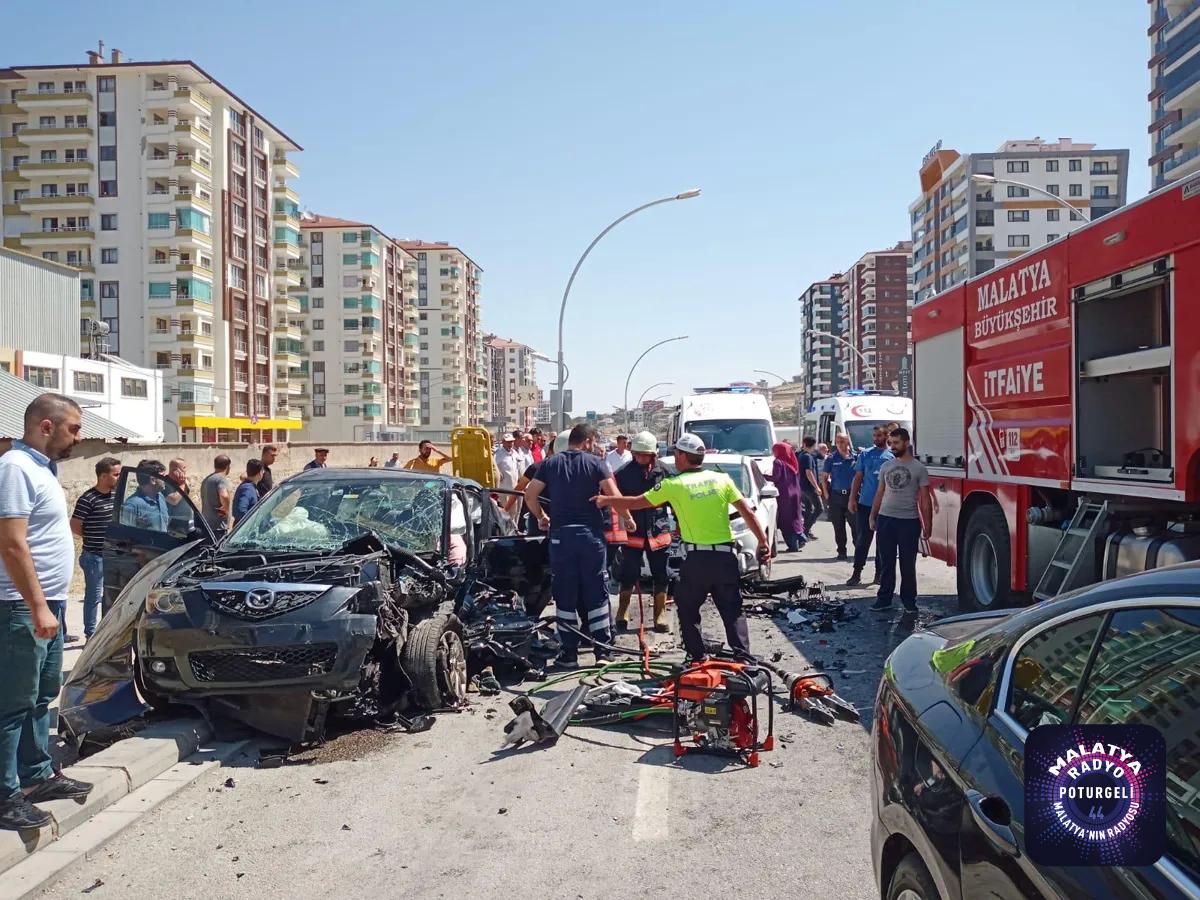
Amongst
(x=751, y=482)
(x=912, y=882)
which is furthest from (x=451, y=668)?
(x=751, y=482)

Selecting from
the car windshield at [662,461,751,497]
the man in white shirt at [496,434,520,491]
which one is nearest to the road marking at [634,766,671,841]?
the car windshield at [662,461,751,497]

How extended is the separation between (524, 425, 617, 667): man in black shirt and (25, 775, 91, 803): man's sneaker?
3895mm

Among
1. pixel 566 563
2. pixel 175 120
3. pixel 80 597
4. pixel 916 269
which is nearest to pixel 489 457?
pixel 80 597

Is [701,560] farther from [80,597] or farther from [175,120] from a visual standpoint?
[175,120]

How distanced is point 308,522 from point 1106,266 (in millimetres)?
6331

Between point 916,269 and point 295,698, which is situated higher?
point 916,269

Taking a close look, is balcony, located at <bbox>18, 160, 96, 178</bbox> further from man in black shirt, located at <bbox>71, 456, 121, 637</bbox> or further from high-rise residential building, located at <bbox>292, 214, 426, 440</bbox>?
man in black shirt, located at <bbox>71, 456, 121, 637</bbox>

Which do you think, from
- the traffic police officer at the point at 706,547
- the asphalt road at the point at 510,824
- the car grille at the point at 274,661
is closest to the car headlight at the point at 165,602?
the car grille at the point at 274,661

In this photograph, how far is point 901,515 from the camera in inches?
400

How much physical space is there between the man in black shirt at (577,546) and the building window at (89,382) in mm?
48124

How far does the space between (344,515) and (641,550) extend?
10.8 feet

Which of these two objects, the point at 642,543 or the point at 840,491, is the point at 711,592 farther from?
the point at 840,491

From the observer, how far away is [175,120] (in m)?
71.3

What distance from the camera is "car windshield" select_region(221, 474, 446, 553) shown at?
294 inches
